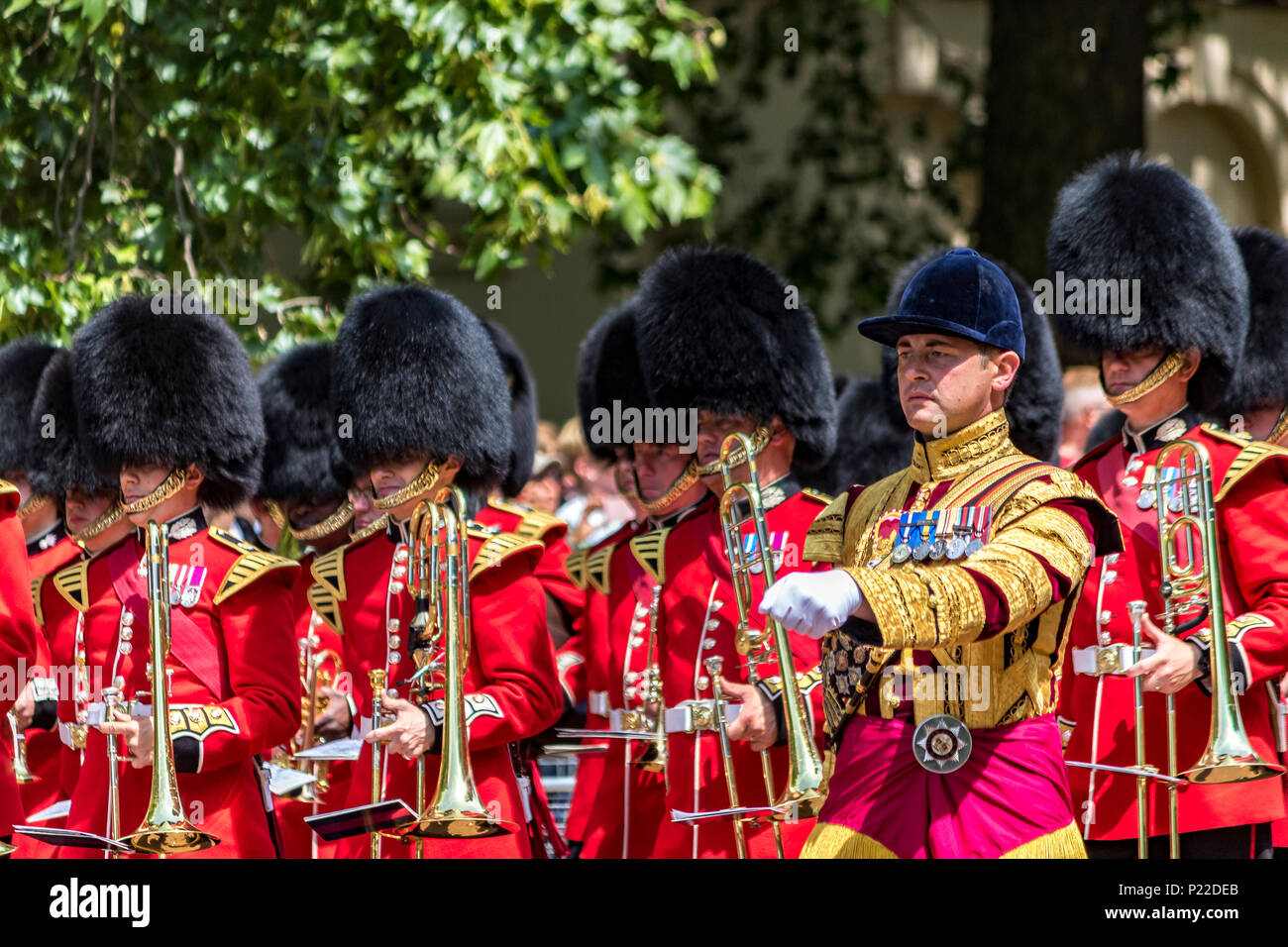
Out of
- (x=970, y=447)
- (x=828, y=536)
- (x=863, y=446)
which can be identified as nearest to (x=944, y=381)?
(x=970, y=447)

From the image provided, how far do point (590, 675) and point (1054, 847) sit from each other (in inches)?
88.2

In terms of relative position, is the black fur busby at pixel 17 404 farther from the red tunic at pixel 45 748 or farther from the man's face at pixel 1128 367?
the man's face at pixel 1128 367

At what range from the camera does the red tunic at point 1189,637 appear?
436cm

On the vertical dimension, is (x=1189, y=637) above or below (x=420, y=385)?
below

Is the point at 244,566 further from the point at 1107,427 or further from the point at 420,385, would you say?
the point at 1107,427

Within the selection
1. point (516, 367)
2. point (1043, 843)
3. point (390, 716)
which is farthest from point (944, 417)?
point (516, 367)

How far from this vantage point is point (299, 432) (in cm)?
669

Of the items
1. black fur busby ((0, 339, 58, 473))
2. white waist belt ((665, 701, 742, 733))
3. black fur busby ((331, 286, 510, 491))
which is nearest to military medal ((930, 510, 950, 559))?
white waist belt ((665, 701, 742, 733))

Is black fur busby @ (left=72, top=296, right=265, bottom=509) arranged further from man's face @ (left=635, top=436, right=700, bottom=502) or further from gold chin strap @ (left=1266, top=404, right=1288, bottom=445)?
gold chin strap @ (left=1266, top=404, right=1288, bottom=445)

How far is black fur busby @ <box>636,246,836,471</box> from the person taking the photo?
5445 mm

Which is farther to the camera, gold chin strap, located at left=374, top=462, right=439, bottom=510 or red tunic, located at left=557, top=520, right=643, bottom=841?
red tunic, located at left=557, top=520, right=643, bottom=841

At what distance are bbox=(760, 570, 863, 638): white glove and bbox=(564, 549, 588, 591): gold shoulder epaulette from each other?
2.46 meters

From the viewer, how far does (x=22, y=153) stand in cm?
732
